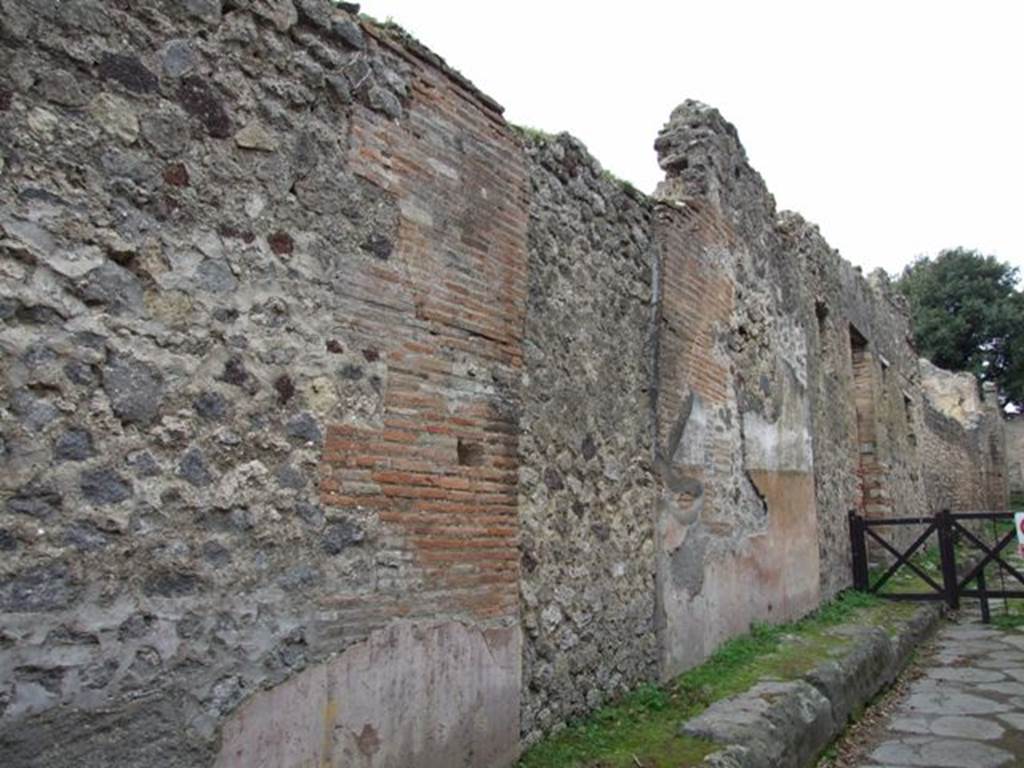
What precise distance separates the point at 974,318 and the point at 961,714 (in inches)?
1055

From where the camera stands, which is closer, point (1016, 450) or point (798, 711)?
point (798, 711)

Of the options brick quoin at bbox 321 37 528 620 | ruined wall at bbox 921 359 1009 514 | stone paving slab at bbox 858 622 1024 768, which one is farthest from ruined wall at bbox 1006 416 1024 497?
brick quoin at bbox 321 37 528 620

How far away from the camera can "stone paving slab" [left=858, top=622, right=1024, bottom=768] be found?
4090 mm

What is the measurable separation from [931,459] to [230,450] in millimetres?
13373

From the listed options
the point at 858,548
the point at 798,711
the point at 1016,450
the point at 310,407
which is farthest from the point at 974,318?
the point at 310,407

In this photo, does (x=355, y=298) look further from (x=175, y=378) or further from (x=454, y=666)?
(x=454, y=666)

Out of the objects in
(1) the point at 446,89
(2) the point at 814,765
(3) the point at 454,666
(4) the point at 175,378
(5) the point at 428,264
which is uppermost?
(1) the point at 446,89

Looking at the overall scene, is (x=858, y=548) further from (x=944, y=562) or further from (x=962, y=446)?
(x=962, y=446)

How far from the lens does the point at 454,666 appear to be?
315cm

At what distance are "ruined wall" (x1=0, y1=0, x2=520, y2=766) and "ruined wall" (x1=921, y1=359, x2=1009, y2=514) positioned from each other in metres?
11.5

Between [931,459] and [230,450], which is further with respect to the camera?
[931,459]

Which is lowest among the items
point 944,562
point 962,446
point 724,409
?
point 944,562

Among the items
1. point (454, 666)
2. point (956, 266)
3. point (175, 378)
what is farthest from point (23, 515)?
point (956, 266)

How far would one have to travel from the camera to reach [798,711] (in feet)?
13.2
